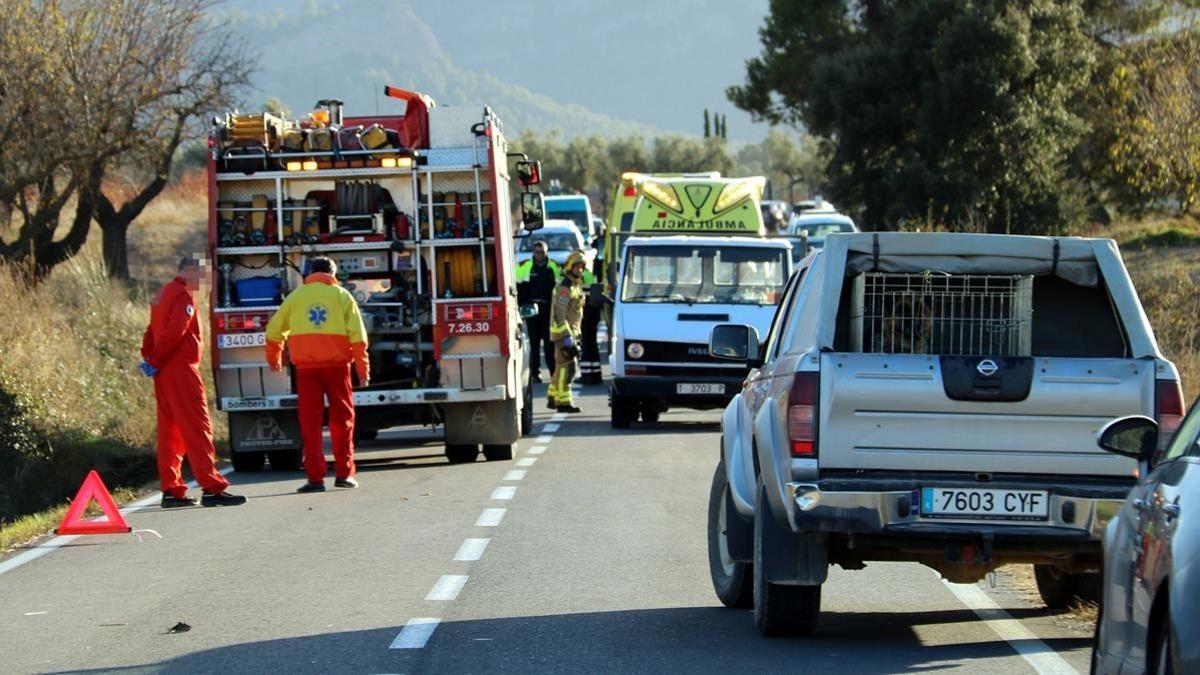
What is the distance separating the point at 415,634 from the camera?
28.5 feet

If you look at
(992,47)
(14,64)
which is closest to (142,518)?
(14,64)

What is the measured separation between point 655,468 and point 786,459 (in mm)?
8638

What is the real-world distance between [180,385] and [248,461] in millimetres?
3144

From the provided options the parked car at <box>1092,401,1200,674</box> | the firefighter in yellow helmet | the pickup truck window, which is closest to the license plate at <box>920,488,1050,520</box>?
the pickup truck window

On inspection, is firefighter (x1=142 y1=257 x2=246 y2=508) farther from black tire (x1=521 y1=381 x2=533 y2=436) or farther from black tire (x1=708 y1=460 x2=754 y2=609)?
black tire (x1=708 y1=460 x2=754 y2=609)

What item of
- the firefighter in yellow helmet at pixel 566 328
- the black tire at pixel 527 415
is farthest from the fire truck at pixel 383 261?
the firefighter in yellow helmet at pixel 566 328

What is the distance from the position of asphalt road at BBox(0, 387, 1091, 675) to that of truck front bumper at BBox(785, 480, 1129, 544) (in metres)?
0.61

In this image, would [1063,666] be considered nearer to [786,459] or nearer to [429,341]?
[786,459]

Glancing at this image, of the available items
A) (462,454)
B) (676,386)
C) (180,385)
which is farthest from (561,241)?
(180,385)

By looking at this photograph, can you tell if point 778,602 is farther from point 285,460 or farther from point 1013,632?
point 285,460

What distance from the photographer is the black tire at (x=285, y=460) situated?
17.4m

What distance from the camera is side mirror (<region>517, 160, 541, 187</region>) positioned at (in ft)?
59.5

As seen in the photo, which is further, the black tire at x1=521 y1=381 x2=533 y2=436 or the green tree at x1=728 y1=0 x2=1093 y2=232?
the green tree at x1=728 y1=0 x2=1093 y2=232

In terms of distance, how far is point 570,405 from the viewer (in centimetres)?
2305
